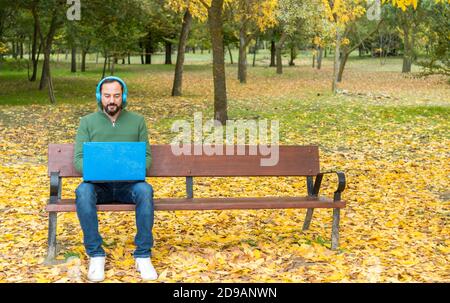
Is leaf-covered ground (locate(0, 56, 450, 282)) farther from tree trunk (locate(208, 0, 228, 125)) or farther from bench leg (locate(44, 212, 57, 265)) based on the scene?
tree trunk (locate(208, 0, 228, 125))

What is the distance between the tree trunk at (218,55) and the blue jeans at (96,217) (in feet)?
29.8

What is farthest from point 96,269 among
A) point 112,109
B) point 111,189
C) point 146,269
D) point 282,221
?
point 282,221

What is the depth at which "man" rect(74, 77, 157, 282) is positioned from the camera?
5.12 m

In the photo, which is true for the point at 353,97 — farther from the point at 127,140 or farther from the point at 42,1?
the point at 127,140

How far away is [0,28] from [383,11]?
19.7 m

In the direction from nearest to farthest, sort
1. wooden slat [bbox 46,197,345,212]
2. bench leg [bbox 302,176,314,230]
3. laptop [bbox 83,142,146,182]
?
laptop [bbox 83,142,146,182] → wooden slat [bbox 46,197,345,212] → bench leg [bbox 302,176,314,230]

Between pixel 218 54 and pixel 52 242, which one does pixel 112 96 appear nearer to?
pixel 52 242

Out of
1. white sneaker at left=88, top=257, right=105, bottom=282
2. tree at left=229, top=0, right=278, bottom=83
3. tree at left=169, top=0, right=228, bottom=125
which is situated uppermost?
tree at left=229, top=0, right=278, bottom=83

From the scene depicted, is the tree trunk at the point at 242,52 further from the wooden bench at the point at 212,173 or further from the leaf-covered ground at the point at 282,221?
the wooden bench at the point at 212,173

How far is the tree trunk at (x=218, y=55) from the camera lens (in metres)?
14.0

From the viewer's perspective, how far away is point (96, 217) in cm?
520

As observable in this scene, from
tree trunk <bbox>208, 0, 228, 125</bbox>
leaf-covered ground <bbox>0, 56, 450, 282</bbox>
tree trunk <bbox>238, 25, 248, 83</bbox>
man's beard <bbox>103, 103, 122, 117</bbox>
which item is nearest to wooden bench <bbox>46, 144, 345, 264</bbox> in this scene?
leaf-covered ground <bbox>0, 56, 450, 282</bbox>

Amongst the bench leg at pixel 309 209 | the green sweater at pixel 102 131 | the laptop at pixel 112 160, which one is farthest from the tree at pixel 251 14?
the laptop at pixel 112 160

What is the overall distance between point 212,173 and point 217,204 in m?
0.51
